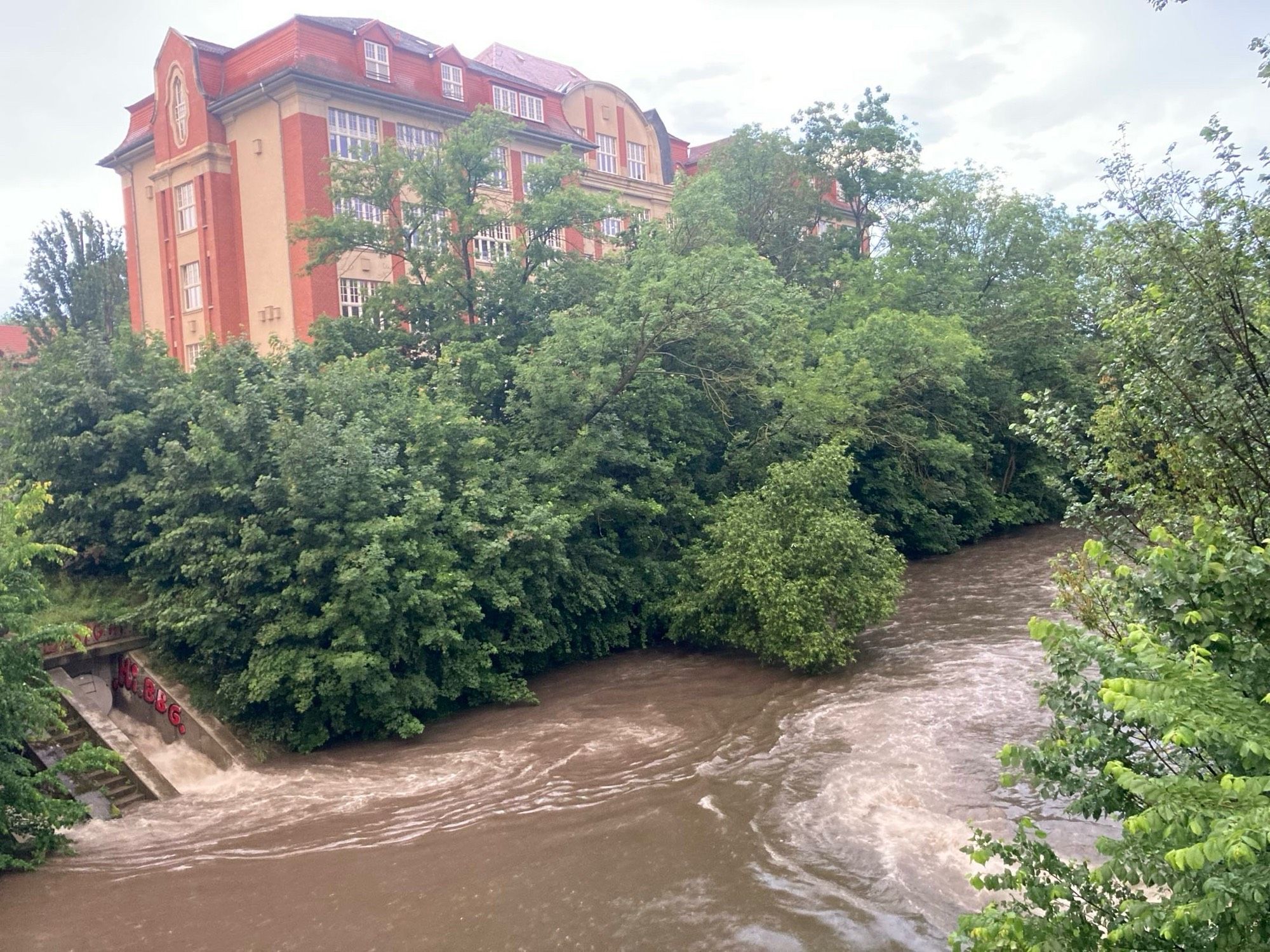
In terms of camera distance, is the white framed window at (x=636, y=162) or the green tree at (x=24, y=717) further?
the white framed window at (x=636, y=162)

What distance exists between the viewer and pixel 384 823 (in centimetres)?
1480

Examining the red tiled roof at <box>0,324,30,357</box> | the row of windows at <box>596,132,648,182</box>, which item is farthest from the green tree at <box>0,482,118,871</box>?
the red tiled roof at <box>0,324,30,357</box>

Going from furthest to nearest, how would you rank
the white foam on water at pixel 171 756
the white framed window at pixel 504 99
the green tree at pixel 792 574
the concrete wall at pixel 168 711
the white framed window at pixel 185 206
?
the white framed window at pixel 504 99 < the white framed window at pixel 185 206 < the green tree at pixel 792 574 < the concrete wall at pixel 168 711 < the white foam on water at pixel 171 756

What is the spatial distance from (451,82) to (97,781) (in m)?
29.3

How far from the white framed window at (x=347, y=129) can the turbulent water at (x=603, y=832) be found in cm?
2239

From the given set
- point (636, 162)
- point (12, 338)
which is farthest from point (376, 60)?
point (12, 338)

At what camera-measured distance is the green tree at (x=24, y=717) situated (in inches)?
520

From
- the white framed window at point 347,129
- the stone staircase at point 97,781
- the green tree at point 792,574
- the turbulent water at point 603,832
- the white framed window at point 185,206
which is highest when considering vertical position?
the white framed window at point 347,129

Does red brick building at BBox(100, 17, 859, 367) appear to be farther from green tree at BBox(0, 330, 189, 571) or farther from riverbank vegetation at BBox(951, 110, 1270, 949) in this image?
riverbank vegetation at BBox(951, 110, 1270, 949)

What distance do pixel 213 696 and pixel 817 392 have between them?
16729 mm

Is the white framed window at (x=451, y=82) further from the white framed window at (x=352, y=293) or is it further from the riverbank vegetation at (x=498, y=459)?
the white framed window at (x=352, y=293)

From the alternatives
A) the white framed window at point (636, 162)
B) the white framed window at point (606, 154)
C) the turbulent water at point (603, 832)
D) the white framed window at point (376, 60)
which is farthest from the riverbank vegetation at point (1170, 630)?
the white framed window at point (636, 162)

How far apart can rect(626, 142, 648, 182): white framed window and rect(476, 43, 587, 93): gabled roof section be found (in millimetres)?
3736

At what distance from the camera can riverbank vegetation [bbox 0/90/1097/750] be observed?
18.3 meters
